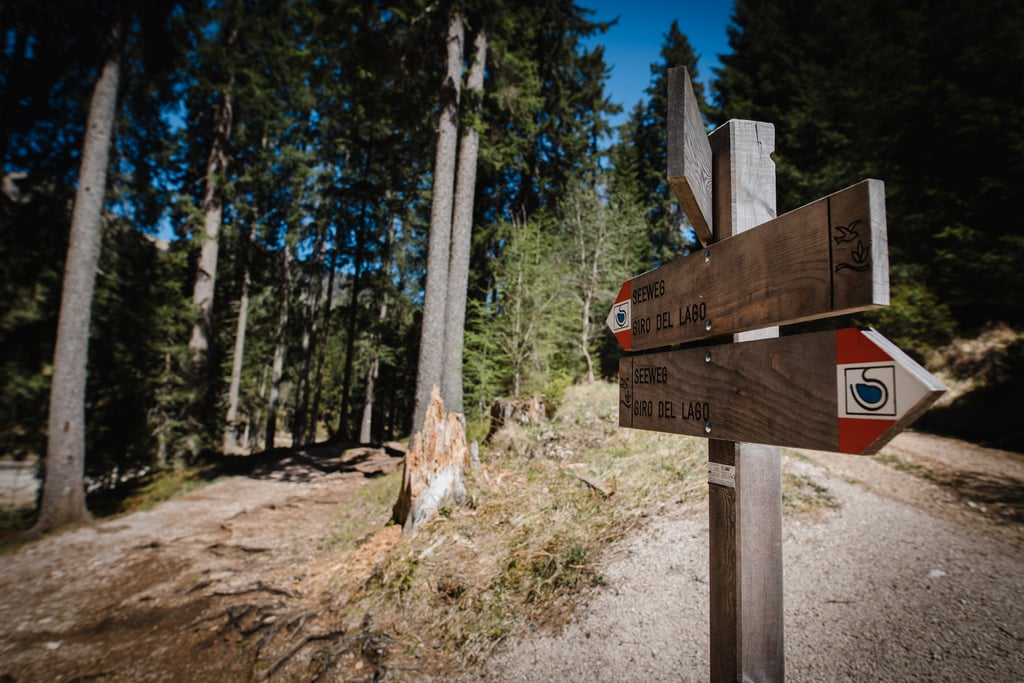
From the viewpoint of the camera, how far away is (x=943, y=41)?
10688 mm

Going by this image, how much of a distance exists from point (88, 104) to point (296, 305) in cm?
1366

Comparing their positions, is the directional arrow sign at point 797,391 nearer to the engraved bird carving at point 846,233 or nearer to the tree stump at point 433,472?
the engraved bird carving at point 846,233

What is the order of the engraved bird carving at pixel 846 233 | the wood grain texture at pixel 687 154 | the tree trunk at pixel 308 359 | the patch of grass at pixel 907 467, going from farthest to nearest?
the tree trunk at pixel 308 359
the patch of grass at pixel 907 467
the wood grain texture at pixel 687 154
the engraved bird carving at pixel 846 233

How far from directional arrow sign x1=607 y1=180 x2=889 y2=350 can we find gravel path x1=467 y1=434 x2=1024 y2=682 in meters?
2.46

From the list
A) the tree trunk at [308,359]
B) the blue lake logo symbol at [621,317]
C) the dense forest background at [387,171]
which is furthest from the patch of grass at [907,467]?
the tree trunk at [308,359]

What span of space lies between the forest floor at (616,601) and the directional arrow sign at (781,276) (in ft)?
8.25

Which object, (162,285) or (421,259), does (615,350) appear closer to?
(421,259)

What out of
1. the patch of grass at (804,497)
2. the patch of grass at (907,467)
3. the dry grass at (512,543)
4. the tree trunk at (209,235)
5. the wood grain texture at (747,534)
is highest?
the tree trunk at (209,235)

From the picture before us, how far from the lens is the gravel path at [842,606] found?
2582 mm

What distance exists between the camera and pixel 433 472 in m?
5.54

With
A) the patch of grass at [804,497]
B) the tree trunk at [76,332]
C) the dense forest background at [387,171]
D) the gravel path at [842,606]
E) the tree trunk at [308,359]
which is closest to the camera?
the gravel path at [842,606]

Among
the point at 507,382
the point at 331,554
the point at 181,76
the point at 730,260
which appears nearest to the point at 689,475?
the point at 730,260

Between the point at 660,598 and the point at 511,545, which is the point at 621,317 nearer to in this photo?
the point at 660,598

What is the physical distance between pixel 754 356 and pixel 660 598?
2.85 meters
